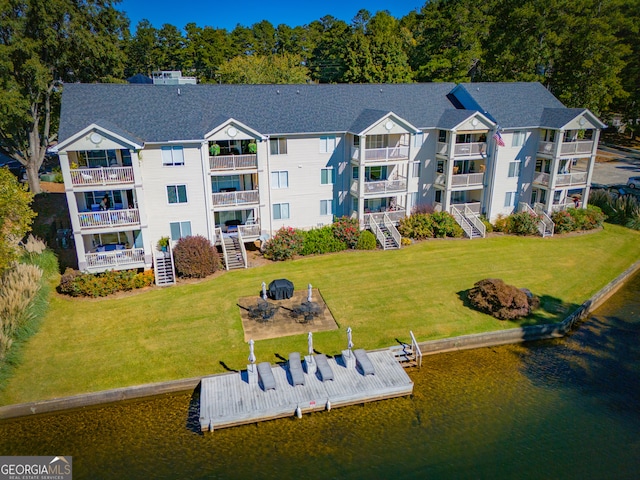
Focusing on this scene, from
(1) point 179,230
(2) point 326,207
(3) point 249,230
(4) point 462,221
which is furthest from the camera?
(4) point 462,221

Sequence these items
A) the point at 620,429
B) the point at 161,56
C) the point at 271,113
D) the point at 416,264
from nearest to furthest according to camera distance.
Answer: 1. the point at 620,429
2. the point at 416,264
3. the point at 271,113
4. the point at 161,56

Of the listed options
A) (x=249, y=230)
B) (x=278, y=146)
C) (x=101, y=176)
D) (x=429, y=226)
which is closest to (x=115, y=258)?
(x=101, y=176)

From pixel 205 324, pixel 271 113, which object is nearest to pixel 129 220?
pixel 205 324

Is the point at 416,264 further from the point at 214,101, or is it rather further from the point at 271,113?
the point at 214,101

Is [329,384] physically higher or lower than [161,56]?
lower

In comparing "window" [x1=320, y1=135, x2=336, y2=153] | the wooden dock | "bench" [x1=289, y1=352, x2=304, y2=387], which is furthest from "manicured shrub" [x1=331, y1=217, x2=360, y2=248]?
"bench" [x1=289, y1=352, x2=304, y2=387]

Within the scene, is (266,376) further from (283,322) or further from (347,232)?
(347,232)

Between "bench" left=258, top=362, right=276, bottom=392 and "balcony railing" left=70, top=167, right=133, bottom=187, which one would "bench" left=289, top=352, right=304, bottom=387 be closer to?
"bench" left=258, top=362, right=276, bottom=392
